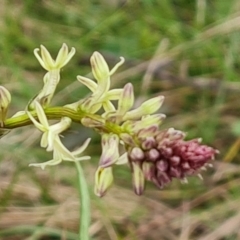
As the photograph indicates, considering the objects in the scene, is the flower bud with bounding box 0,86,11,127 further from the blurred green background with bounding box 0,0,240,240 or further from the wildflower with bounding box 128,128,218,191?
the blurred green background with bounding box 0,0,240,240

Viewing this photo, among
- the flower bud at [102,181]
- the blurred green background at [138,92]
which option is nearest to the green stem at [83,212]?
the flower bud at [102,181]

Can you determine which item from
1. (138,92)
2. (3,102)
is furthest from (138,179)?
(138,92)

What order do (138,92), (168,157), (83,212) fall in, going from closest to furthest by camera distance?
(168,157) → (83,212) → (138,92)

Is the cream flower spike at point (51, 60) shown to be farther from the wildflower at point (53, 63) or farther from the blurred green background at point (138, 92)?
the blurred green background at point (138, 92)

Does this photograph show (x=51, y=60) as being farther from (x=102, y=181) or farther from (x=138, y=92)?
(x=138, y=92)

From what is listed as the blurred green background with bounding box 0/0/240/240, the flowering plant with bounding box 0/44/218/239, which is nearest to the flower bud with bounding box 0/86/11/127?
the flowering plant with bounding box 0/44/218/239

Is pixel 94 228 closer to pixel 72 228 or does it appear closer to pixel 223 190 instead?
pixel 72 228
